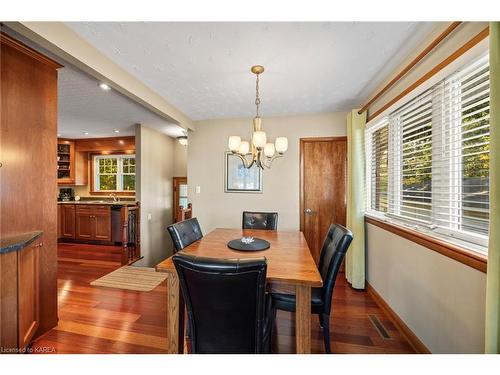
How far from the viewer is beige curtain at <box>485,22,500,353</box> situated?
0.94m

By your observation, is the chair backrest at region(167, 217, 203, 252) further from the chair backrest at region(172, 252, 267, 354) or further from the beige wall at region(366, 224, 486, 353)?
the beige wall at region(366, 224, 486, 353)

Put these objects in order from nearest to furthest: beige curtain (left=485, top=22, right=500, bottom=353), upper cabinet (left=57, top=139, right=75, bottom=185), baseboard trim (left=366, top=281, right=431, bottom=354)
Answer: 1. beige curtain (left=485, top=22, right=500, bottom=353)
2. baseboard trim (left=366, top=281, right=431, bottom=354)
3. upper cabinet (left=57, top=139, right=75, bottom=185)

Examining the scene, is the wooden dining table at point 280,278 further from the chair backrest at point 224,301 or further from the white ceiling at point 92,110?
the white ceiling at point 92,110

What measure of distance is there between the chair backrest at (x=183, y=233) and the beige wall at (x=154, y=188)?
2353mm

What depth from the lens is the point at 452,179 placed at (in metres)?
1.43

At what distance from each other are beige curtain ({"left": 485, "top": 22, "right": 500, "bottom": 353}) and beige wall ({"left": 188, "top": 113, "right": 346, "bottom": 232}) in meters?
2.41

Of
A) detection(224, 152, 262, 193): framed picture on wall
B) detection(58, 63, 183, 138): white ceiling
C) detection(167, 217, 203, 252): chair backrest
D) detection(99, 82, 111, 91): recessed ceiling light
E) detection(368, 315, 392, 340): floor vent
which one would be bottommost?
detection(368, 315, 392, 340): floor vent

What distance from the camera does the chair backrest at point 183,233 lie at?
1.83 metres

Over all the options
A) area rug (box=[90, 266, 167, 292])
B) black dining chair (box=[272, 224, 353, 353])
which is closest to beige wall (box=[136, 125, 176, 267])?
area rug (box=[90, 266, 167, 292])

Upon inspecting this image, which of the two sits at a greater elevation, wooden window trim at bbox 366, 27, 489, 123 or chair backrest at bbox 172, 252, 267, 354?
wooden window trim at bbox 366, 27, 489, 123

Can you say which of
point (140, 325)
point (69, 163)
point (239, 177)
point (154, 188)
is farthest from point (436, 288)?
point (69, 163)

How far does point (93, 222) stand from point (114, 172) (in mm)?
1336

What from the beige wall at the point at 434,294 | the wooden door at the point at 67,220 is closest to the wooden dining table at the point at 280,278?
the beige wall at the point at 434,294

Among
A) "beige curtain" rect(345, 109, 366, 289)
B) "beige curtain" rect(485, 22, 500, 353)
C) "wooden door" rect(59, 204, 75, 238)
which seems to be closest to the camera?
"beige curtain" rect(485, 22, 500, 353)
